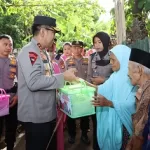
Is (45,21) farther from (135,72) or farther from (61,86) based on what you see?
(135,72)

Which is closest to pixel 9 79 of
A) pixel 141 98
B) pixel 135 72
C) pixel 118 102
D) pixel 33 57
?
pixel 33 57

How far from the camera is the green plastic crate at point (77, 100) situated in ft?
8.53

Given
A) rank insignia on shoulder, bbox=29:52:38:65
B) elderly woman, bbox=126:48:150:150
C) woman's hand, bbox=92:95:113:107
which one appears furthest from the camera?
woman's hand, bbox=92:95:113:107

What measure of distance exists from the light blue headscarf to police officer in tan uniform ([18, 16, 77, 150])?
532mm

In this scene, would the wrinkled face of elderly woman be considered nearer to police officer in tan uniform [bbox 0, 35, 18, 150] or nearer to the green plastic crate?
the green plastic crate

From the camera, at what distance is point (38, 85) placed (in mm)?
2391

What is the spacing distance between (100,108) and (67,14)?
709 centimetres

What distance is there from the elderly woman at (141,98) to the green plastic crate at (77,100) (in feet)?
2.04

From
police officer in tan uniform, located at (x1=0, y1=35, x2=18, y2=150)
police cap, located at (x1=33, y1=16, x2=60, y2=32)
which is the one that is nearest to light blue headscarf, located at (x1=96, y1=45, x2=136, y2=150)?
police cap, located at (x1=33, y1=16, x2=60, y2=32)

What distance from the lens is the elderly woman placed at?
1.93 m

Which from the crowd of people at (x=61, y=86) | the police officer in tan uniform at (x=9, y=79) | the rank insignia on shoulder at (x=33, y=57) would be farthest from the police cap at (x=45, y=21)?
the police officer in tan uniform at (x=9, y=79)

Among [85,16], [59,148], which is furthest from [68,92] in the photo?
[85,16]

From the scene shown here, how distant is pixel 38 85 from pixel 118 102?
37.2 inches

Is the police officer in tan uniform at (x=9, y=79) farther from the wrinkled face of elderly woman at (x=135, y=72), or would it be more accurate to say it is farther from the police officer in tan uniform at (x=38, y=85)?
the wrinkled face of elderly woman at (x=135, y=72)
